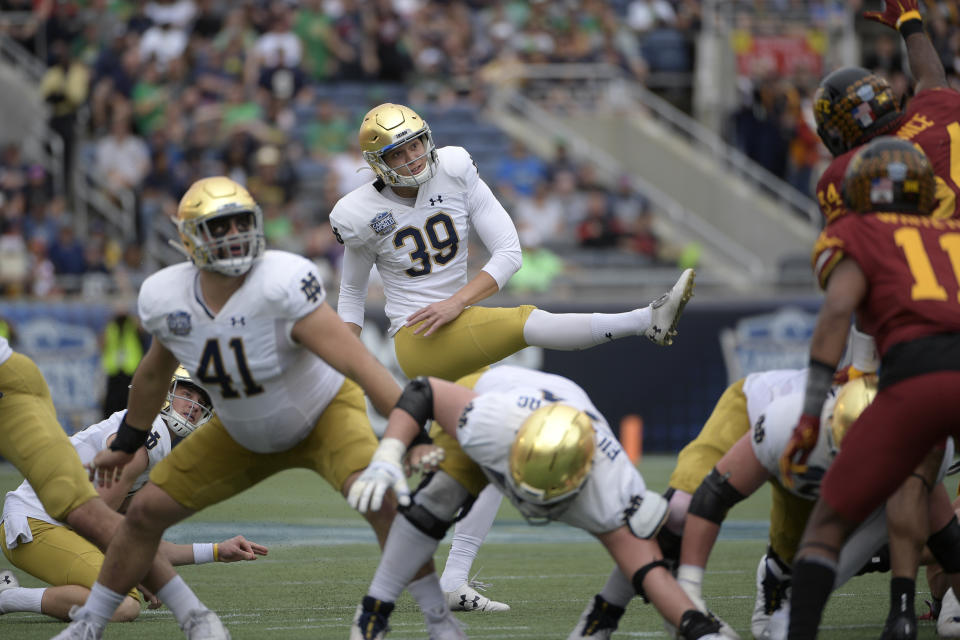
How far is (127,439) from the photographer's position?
17.5 feet

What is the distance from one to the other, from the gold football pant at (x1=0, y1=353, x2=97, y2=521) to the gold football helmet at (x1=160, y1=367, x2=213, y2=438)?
Answer: 0.57m

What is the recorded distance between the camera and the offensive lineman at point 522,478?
14.9 feet

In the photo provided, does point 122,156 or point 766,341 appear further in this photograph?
point 122,156

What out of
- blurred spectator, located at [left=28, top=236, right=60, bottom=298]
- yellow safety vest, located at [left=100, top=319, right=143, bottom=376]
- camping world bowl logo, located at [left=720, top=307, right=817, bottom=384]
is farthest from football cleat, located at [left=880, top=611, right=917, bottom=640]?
blurred spectator, located at [left=28, top=236, right=60, bottom=298]

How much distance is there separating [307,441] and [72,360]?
9.42 meters

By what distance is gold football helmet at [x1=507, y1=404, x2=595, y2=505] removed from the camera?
4.51 m

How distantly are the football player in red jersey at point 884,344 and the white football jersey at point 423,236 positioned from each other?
2.50 m

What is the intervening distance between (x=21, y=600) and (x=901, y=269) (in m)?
3.97

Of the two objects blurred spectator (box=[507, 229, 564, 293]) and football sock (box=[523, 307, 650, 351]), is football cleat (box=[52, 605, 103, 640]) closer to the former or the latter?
football sock (box=[523, 307, 650, 351])

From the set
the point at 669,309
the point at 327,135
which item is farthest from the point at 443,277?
the point at 327,135

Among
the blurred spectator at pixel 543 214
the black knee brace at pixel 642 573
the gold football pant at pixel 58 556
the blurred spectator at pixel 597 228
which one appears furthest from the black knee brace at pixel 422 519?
the blurred spectator at pixel 597 228

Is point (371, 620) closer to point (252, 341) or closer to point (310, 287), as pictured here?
point (252, 341)

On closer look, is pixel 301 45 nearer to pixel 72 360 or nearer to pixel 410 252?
pixel 72 360

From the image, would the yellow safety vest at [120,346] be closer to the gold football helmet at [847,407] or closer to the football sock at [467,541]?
the football sock at [467,541]
